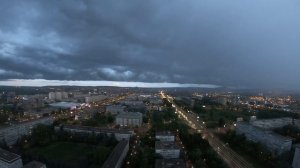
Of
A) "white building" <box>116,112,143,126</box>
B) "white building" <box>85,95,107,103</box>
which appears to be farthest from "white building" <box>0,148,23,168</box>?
"white building" <box>85,95,107,103</box>

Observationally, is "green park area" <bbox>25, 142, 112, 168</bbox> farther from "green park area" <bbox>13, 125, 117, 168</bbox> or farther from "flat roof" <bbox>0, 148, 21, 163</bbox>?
"flat roof" <bbox>0, 148, 21, 163</bbox>

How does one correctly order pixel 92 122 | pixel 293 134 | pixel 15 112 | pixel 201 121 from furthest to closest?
pixel 15 112 → pixel 201 121 → pixel 92 122 → pixel 293 134

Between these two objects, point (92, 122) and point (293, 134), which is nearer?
point (293, 134)

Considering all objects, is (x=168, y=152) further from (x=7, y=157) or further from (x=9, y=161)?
(x=7, y=157)

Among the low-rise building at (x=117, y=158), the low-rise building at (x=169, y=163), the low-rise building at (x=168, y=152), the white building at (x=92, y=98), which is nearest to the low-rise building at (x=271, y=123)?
the low-rise building at (x=168, y=152)

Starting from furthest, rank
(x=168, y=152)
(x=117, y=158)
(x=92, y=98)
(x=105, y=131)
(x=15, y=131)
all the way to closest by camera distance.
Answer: (x=92, y=98) → (x=15, y=131) → (x=105, y=131) → (x=168, y=152) → (x=117, y=158)

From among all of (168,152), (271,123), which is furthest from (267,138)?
(168,152)

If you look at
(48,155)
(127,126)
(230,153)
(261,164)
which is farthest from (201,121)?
(48,155)

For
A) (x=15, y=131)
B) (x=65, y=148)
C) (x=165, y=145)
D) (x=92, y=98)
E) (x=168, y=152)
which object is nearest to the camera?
(x=168, y=152)

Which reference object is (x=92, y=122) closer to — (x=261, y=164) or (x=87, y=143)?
(x=87, y=143)
